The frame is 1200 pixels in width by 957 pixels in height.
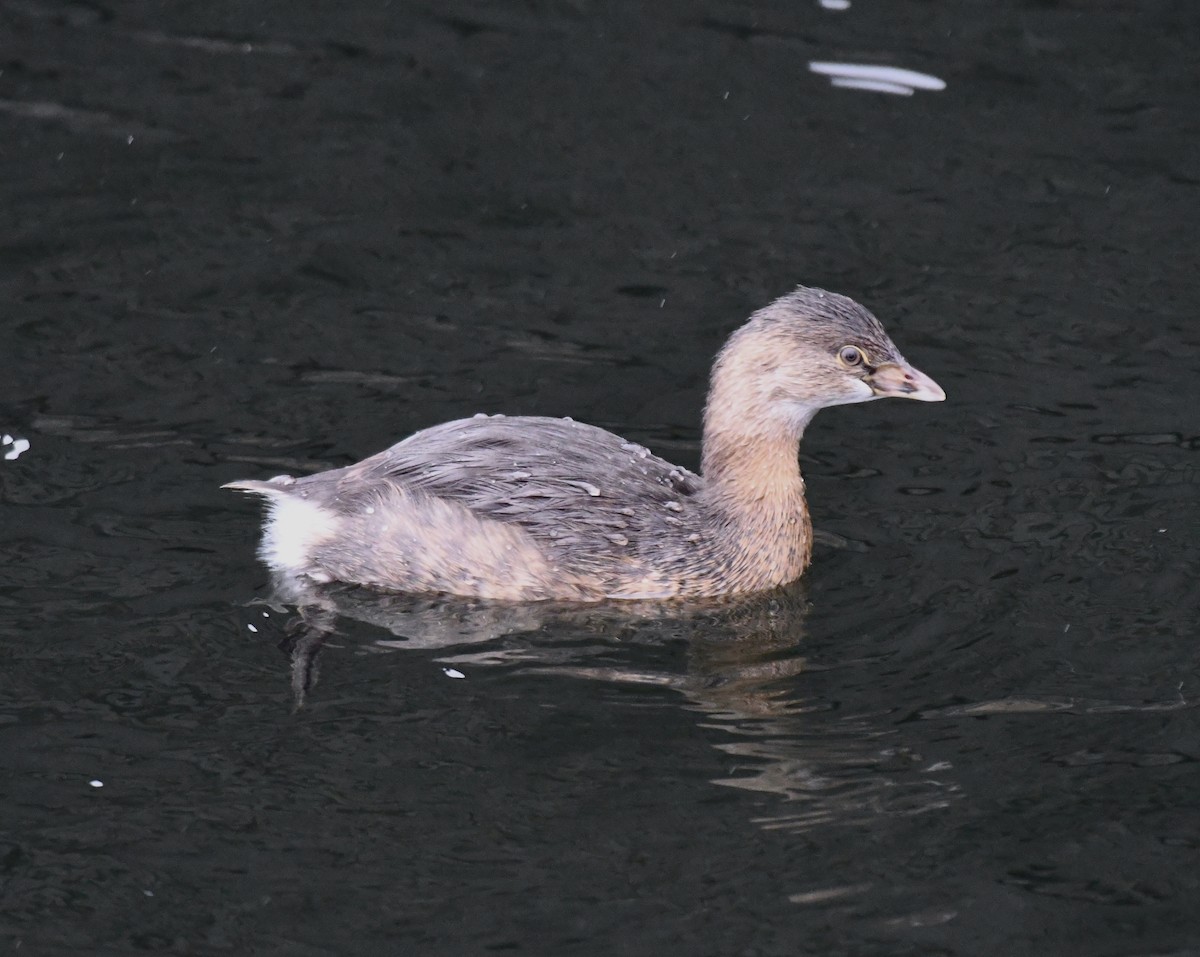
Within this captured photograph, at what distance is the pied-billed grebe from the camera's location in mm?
6523

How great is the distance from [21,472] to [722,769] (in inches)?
119

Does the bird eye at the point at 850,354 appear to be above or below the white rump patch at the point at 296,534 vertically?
above

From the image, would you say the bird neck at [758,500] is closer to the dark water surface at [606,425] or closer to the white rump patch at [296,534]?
the dark water surface at [606,425]

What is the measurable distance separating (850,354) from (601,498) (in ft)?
3.37

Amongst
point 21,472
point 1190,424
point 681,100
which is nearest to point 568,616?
point 21,472

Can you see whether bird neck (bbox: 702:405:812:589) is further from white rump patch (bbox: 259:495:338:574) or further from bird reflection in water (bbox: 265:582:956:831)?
white rump patch (bbox: 259:495:338:574)

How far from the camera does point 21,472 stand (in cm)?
703

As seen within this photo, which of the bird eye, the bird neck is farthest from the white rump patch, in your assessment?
the bird eye

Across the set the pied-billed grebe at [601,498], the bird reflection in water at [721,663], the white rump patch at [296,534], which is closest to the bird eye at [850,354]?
the pied-billed grebe at [601,498]

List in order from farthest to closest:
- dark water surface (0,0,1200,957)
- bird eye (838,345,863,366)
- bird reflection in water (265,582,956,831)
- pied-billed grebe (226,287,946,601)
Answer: bird eye (838,345,863,366)
pied-billed grebe (226,287,946,601)
bird reflection in water (265,582,956,831)
dark water surface (0,0,1200,957)

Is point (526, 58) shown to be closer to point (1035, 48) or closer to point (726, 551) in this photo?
point (1035, 48)

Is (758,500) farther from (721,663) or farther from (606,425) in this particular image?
(606,425)

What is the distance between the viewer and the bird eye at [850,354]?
6.71 metres

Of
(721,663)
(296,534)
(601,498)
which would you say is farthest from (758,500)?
(296,534)
